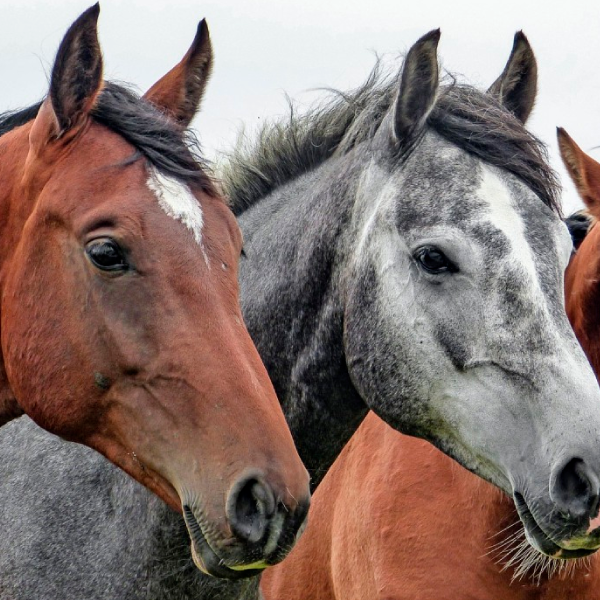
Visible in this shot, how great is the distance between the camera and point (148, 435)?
11.4ft

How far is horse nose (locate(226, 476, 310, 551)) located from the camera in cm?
316

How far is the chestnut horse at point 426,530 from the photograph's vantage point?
16.4 ft

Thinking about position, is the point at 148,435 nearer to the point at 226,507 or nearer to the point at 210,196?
A: the point at 226,507

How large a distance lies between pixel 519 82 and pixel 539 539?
2276mm

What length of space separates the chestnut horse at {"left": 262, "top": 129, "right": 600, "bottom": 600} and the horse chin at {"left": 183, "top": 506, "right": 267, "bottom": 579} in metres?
1.96

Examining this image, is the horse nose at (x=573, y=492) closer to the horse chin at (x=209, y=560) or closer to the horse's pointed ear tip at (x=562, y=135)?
the horse chin at (x=209, y=560)

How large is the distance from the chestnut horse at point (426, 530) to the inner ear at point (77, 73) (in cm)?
254

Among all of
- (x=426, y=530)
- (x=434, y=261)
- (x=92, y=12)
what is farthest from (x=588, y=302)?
(x=92, y=12)

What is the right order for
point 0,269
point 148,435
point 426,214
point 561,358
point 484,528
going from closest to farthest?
point 148,435, point 0,269, point 561,358, point 426,214, point 484,528

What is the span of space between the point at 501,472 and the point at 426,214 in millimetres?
1067

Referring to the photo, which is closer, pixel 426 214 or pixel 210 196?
Answer: pixel 210 196

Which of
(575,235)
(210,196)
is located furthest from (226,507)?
(575,235)

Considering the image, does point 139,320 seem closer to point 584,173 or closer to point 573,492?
point 573,492

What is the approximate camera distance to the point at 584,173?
5.82 meters
